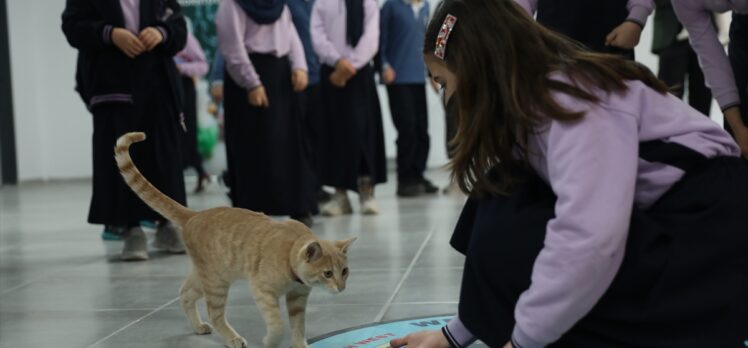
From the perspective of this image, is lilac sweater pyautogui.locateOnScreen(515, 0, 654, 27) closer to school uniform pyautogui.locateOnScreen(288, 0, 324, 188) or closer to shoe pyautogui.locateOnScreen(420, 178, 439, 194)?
school uniform pyautogui.locateOnScreen(288, 0, 324, 188)

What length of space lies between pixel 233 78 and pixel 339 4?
53.8 inches

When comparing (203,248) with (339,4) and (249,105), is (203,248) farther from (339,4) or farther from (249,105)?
(339,4)

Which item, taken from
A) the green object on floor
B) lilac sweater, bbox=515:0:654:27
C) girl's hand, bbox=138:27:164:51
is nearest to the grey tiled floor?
girl's hand, bbox=138:27:164:51

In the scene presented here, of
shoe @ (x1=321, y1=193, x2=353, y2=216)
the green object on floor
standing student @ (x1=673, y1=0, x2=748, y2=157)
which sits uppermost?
standing student @ (x1=673, y1=0, x2=748, y2=157)

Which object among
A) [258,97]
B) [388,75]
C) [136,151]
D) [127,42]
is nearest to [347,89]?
[388,75]

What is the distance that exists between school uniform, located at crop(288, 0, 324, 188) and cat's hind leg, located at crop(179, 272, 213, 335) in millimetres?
3664

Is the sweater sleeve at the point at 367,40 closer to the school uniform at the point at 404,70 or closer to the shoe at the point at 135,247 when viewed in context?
the school uniform at the point at 404,70

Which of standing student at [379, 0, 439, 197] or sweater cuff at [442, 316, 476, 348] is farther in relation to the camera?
standing student at [379, 0, 439, 197]

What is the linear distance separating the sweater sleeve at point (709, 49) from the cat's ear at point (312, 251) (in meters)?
Result: 1.29

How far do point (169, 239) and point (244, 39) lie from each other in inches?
45.6

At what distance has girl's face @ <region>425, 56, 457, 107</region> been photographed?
1882mm

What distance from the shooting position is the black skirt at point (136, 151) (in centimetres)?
444

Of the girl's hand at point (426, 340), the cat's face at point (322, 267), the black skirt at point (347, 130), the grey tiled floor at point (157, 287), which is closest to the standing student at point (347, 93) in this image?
the black skirt at point (347, 130)

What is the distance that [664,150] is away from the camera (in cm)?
182
